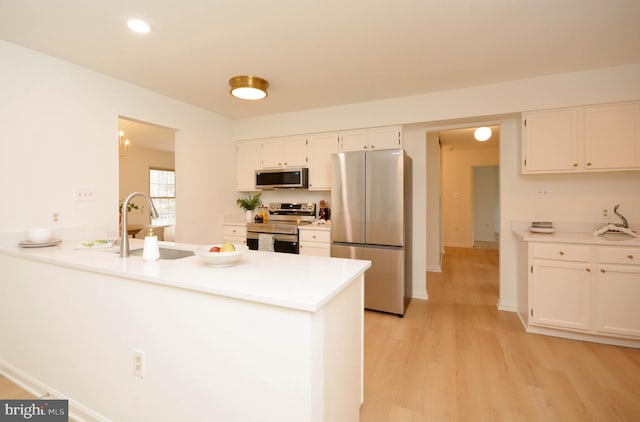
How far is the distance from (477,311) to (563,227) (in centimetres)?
121

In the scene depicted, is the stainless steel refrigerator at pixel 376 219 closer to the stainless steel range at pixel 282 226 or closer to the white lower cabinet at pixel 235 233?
the stainless steel range at pixel 282 226

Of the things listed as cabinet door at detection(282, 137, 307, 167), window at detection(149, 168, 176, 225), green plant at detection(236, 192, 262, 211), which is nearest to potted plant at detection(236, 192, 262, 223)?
green plant at detection(236, 192, 262, 211)

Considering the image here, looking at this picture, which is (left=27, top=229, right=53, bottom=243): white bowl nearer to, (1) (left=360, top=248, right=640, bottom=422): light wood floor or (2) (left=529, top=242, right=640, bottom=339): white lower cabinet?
(1) (left=360, top=248, right=640, bottom=422): light wood floor

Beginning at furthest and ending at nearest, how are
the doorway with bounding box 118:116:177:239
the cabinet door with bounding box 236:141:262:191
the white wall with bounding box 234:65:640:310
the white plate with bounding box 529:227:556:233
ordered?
1. the doorway with bounding box 118:116:177:239
2. the cabinet door with bounding box 236:141:262:191
3. the white plate with bounding box 529:227:556:233
4. the white wall with bounding box 234:65:640:310

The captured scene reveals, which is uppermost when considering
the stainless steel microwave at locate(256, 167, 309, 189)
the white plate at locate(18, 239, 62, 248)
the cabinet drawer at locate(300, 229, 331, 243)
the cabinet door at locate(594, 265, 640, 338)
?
the stainless steel microwave at locate(256, 167, 309, 189)

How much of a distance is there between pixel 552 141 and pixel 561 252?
1.06 m

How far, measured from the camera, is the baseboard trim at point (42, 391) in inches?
63.4

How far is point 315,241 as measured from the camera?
11.8 ft

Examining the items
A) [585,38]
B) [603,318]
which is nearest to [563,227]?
[603,318]

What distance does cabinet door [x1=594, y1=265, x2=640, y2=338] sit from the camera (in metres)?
2.37

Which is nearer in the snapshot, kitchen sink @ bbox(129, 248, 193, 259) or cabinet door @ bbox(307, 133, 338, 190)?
kitchen sink @ bbox(129, 248, 193, 259)

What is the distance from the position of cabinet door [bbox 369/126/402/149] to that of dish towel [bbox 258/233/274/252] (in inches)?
67.2

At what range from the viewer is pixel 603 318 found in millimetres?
2457

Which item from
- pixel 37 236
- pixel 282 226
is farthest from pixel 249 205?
pixel 37 236
